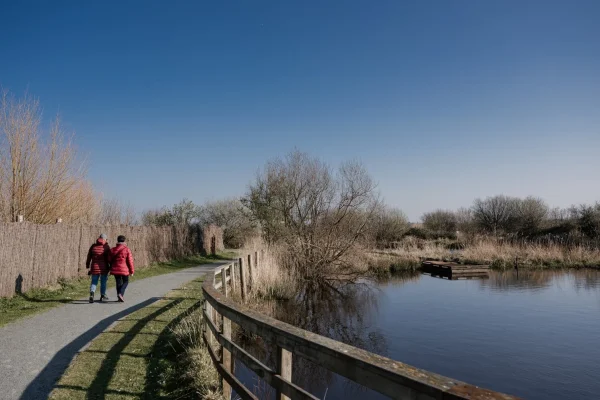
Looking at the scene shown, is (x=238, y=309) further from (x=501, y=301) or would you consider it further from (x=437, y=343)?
(x=501, y=301)

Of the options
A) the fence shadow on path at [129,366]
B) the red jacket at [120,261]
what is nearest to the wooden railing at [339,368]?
the fence shadow on path at [129,366]

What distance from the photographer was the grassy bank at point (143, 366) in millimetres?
5434

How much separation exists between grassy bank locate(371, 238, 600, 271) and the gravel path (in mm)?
17918

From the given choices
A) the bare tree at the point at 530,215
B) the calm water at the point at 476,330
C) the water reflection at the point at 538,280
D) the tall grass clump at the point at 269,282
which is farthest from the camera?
the bare tree at the point at 530,215

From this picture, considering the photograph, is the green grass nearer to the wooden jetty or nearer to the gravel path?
the gravel path

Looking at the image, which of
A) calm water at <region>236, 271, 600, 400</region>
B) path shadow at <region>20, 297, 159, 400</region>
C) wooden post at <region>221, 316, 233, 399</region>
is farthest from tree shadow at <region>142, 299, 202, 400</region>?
calm water at <region>236, 271, 600, 400</region>

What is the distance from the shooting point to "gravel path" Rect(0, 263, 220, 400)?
18.4 ft

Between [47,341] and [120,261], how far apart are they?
4494 mm

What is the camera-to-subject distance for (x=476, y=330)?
12.8 m

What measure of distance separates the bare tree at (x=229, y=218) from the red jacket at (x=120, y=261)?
2729 cm

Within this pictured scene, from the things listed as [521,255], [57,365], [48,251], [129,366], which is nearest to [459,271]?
[521,255]

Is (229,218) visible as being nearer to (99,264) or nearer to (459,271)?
(459,271)

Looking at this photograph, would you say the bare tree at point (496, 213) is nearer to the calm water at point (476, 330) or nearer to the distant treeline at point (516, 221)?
the distant treeline at point (516, 221)

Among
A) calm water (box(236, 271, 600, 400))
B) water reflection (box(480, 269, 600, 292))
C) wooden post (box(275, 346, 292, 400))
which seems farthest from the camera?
water reflection (box(480, 269, 600, 292))
